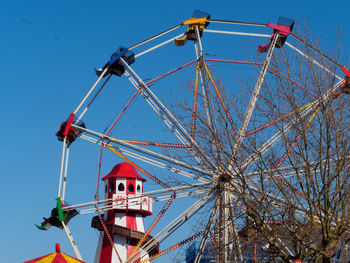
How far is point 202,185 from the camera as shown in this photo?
22.1m

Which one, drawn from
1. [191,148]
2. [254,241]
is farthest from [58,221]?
[254,241]

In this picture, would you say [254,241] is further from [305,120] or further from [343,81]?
[343,81]

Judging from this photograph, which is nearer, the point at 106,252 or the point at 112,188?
the point at 106,252

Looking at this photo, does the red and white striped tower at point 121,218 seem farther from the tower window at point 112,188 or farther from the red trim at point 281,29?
the red trim at point 281,29

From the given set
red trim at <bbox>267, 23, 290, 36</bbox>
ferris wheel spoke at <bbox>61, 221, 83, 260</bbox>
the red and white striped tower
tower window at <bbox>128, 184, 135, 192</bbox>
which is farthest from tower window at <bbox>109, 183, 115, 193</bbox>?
red trim at <bbox>267, 23, 290, 36</bbox>

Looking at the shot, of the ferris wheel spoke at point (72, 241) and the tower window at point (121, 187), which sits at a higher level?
the tower window at point (121, 187)

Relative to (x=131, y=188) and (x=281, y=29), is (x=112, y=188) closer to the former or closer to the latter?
(x=131, y=188)

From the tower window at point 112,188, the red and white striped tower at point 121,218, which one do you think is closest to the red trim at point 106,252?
the red and white striped tower at point 121,218

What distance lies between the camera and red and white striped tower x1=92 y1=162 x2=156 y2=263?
35.0 m

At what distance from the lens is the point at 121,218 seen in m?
35.9

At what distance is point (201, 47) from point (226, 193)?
651cm

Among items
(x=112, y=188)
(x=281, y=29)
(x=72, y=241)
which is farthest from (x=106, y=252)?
(x=281, y=29)

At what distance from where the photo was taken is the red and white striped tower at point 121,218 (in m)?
35.0

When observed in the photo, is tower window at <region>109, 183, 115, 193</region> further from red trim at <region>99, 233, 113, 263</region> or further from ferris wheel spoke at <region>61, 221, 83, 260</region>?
ferris wheel spoke at <region>61, 221, 83, 260</region>
